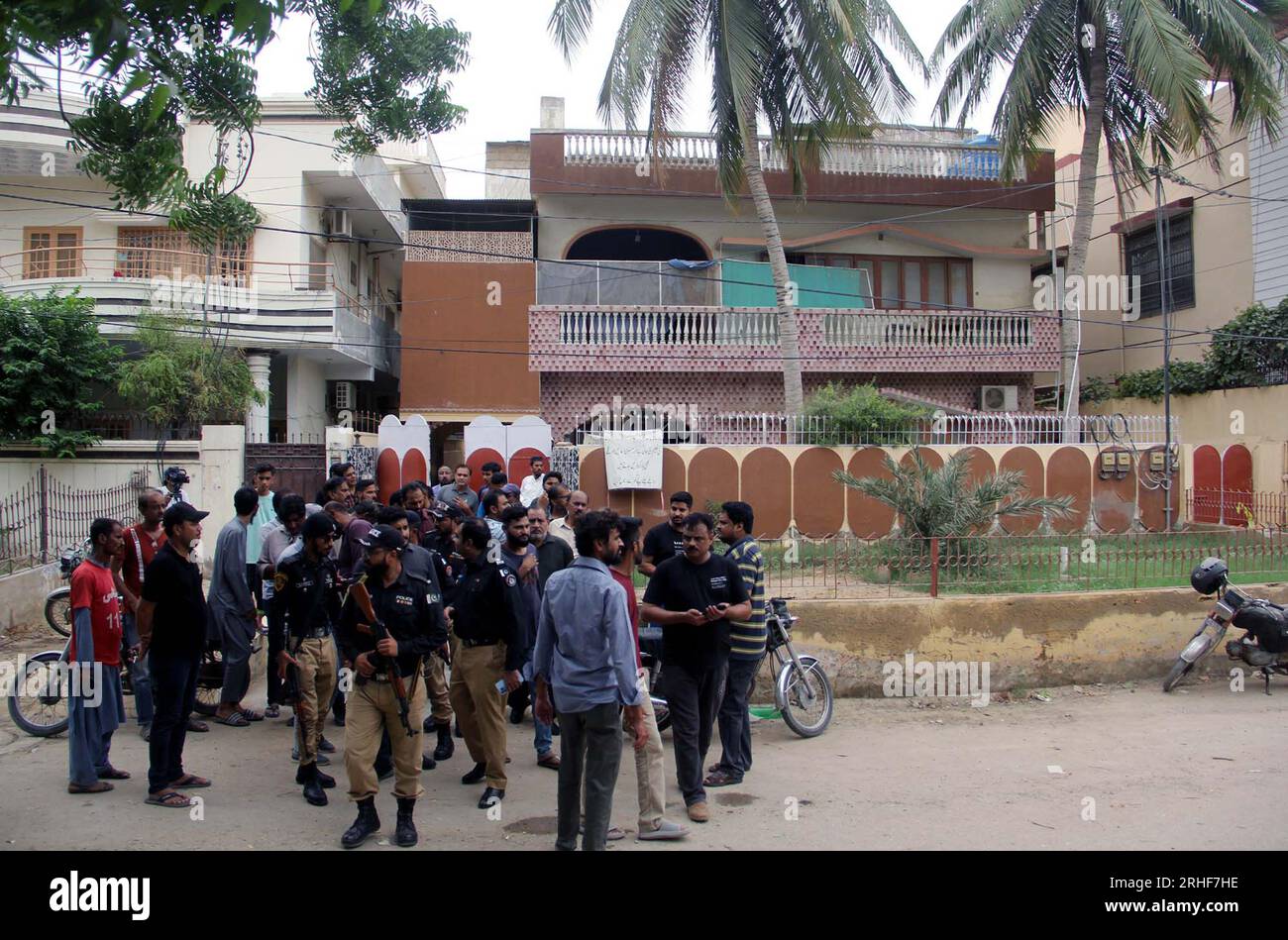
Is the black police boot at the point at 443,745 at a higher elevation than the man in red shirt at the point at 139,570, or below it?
below

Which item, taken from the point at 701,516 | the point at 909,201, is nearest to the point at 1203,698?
the point at 701,516

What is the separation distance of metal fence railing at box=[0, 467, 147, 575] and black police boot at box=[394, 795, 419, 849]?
27.9 feet

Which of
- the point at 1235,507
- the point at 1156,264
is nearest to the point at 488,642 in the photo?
the point at 1235,507

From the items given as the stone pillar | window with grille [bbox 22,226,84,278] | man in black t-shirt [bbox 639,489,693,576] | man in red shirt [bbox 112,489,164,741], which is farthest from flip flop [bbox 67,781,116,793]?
window with grille [bbox 22,226,84,278]

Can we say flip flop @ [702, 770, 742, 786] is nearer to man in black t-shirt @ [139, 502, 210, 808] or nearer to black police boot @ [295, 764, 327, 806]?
black police boot @ [295, 764, 327, 806]

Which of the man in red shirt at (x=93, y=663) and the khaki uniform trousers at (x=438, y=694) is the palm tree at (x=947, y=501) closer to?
the khaki uniform trousers at (x=438, y=694)

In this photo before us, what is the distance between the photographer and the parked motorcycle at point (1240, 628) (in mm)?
8719

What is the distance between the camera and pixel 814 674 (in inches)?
303

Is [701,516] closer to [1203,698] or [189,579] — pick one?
[189,579]

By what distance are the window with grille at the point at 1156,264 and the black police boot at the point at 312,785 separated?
21.2 metres

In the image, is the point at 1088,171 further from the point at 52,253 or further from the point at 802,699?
the point at 52,253

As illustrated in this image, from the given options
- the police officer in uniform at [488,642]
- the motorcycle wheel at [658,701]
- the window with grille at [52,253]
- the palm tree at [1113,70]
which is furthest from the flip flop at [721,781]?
the window with grille at [52,253]

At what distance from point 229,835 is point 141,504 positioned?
2660 mm

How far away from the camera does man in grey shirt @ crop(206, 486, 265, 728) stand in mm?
7320
